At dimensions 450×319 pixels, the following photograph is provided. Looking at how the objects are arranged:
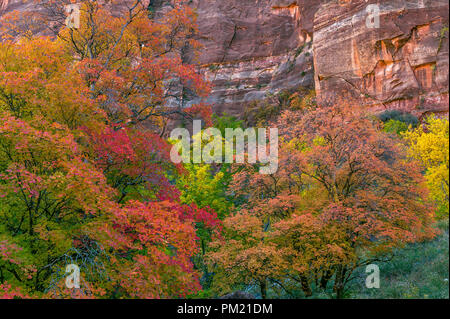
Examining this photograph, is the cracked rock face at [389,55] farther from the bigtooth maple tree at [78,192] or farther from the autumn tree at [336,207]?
the bigtooth maple tree at [78,192]

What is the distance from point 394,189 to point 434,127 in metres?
12.7

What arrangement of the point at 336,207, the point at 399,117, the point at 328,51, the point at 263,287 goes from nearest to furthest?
the point at 336,207 < the point at 263,287 < the point at 399,117 < the point at 328,51

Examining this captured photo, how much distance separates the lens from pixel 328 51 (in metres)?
42.2

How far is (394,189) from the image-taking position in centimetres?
1355

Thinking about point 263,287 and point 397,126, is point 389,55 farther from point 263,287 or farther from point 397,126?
point 263,287

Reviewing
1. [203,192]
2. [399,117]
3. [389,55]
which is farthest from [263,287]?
[389,55]

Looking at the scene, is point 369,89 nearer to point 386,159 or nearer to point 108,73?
point 386,159

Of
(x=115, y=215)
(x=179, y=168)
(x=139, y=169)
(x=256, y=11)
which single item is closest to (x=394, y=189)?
(x=179, y=168)

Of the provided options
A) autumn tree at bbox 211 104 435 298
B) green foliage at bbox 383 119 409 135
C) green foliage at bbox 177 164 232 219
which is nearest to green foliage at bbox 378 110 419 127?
green foliage at bbox 383 119 409 135

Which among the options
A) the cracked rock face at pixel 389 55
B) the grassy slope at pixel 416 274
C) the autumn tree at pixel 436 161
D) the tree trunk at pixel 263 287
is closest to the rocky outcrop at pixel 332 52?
the cracked rock face at pixel 389 55

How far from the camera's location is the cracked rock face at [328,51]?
36625 millimetres

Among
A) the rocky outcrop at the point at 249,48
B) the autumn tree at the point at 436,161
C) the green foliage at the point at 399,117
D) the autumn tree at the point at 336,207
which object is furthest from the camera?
the rocky outcrop at the point at 249,48

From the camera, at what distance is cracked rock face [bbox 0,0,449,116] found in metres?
36.6

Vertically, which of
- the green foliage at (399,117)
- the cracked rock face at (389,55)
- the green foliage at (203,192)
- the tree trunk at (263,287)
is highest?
the cracked rock face at (389,55)
